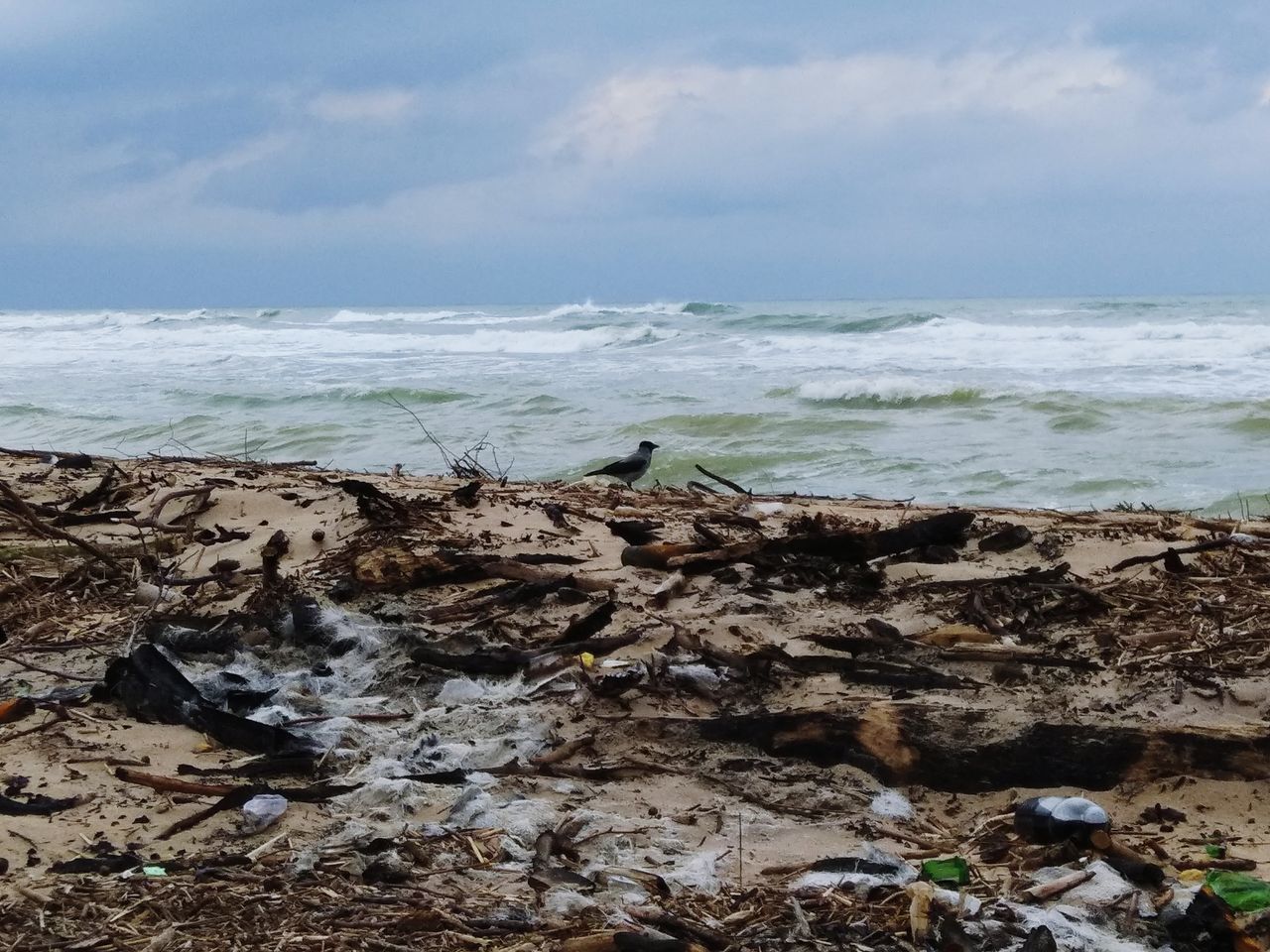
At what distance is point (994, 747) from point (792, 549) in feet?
4.61

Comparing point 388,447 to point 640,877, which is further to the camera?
point 388,447

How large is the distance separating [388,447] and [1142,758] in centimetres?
993

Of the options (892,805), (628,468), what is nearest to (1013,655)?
(892,805)

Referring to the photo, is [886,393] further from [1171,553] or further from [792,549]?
[792,549]

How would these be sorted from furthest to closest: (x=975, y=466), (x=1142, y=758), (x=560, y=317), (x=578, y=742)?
(x=560, y=317) < (x=975, y=466) < (x=578, y=742) < (x=1142, y=758)

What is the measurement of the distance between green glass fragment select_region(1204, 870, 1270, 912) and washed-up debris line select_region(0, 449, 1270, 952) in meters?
0.01

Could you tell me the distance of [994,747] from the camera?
3.07 meters

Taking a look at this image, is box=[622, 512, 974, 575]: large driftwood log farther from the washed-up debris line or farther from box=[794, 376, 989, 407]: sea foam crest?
box=[794, 376, 989, 407]: sea foam crest

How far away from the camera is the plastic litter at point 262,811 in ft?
9.02

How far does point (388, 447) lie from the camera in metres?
12.1

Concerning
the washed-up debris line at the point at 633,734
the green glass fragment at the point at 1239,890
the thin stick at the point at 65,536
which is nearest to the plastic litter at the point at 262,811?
the washed-up debris line at the point at 633,734

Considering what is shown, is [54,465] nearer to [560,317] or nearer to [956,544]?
[956,544]

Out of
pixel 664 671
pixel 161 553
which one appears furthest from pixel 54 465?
pixel 664 671

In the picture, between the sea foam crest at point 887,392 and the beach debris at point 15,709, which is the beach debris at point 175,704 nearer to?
the beach debris at point 15,709
